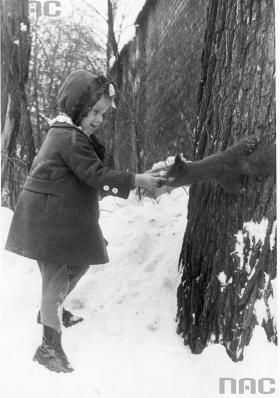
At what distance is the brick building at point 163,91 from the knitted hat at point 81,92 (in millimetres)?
3191

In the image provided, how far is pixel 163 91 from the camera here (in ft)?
21.4

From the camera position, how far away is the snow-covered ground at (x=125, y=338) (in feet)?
5.88

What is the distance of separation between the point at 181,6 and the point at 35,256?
17.4ft

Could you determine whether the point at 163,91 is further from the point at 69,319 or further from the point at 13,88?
the point at 69,319

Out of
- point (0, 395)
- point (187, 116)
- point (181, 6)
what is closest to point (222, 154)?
point (0, 395)

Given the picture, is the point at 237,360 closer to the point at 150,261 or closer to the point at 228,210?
the point at 228,210

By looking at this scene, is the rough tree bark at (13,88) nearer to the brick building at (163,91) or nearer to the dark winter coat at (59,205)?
the brick building at (163,91)

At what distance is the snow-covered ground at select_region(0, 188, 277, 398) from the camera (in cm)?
179

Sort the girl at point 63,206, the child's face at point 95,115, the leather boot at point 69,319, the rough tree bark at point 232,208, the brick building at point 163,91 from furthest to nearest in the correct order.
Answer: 1. the brick building at point 163,91
2. the leather boot at point 69,319
3. the child's face at point 95,115
4. the girl at point 63,206
5. the rough tree bark at point 232,208

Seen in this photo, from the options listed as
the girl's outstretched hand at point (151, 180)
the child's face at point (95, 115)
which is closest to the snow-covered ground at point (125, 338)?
the girl's outstretched hand at point (151, 180)

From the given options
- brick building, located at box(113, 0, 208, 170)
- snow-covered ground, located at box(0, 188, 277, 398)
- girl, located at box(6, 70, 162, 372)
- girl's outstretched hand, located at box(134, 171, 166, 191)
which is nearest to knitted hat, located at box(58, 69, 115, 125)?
girl, located at box(6, 70, 162, 372)

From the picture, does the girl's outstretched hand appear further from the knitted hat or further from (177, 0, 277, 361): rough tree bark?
the knitted hat

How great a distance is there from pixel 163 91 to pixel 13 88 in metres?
2.78

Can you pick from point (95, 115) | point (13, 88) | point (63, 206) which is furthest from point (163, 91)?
point (63, 206)
